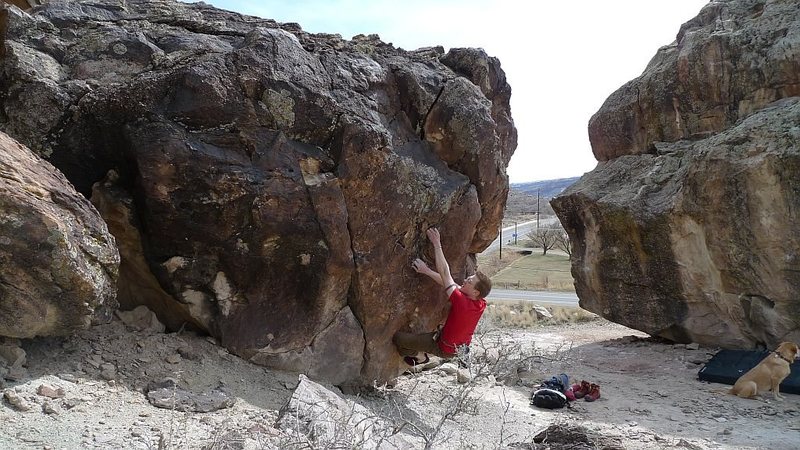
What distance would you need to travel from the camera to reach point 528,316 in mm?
16109

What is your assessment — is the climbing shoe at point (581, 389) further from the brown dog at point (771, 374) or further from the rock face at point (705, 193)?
the rock face at point (705, 193)

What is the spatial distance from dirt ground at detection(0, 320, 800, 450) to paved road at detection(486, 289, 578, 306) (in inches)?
516

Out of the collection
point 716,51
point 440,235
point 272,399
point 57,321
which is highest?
point 716,51

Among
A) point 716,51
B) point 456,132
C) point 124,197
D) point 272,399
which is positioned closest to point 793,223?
point 716,51

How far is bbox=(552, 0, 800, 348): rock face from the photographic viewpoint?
864cm

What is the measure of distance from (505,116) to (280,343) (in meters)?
4.24

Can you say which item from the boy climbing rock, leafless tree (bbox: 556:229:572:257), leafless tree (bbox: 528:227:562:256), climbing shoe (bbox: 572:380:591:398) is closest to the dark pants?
the boy climbing rock

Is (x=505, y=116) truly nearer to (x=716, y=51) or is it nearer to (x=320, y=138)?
(x=320, y=138)

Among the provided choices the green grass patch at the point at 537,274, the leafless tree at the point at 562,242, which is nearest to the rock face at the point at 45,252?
the green grass patch at the point at 537,274

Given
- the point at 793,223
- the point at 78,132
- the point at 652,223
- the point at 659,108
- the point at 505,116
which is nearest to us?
the point at 78,132

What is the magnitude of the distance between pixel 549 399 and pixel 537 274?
2440cm

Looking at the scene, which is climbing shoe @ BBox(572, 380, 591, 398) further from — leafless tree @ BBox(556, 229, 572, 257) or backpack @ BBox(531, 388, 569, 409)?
leafless tree @ BBox(556, 229, 572, 257)

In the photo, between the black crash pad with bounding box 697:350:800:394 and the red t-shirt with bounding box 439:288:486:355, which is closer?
the red t-shirt with bounding box 439:288:486:355

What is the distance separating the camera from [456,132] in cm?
623
